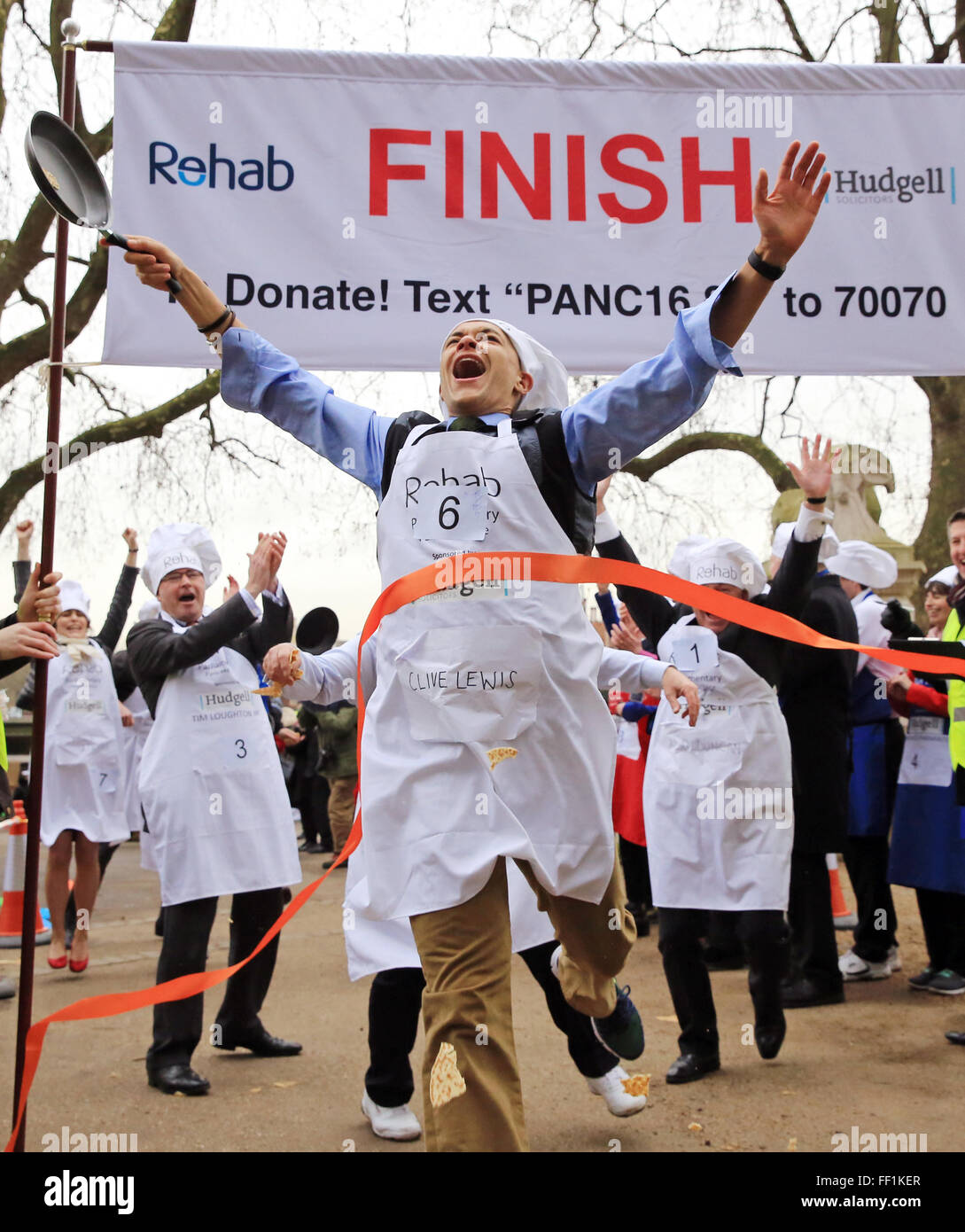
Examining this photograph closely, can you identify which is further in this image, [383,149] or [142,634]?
[142,634]

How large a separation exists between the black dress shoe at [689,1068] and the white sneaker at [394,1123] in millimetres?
1050

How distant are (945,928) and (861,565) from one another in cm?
191

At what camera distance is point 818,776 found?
6.34m

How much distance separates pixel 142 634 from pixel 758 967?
8.84ft

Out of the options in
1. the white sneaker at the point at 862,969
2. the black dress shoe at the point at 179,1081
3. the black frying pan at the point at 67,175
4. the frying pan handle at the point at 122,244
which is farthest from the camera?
the white sneaker at the point at 862,969

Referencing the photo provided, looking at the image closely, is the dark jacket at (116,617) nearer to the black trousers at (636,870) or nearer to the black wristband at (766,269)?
the black trousers at (636,870)

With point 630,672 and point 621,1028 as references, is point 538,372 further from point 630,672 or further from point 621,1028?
point 621,1028

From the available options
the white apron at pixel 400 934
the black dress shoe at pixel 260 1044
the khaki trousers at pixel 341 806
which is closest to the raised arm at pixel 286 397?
the white apron at pixel 400 934

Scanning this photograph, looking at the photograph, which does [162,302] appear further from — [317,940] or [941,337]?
[317,940]

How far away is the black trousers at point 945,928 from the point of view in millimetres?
6543

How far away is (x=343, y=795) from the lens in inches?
472

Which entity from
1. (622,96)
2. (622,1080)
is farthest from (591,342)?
(622,1080)

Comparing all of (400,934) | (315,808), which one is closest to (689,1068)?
(400,934)

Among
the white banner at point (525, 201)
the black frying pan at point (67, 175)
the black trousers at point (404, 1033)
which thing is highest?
the white banner at point (525, 201)
